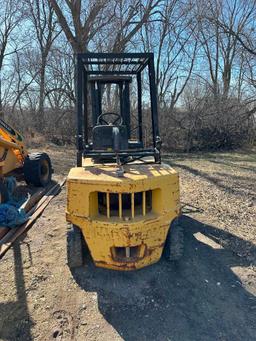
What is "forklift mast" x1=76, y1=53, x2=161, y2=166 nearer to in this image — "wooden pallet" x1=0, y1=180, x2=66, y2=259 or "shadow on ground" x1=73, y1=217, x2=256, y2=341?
"shadow on ground" x1=73, y1=217, x2=256, y2=341

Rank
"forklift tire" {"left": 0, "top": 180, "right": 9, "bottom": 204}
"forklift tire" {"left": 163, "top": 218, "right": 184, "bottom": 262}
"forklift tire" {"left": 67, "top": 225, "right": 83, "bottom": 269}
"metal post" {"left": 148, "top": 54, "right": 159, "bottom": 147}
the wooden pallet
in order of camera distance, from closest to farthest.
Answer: "forklift tire" {"left": 67, "top": 225, "right": 83, "bottom": 269} < "forklift tire" {"left": 163, "top": 218, "right": 184, "bottom": 262} < "metal post" {"left": 148, "top": 54, "right": 159, "bottom": 147} < the wooden pallet < "forklift tire" {"left": 0, "top": 180, "right": 9, "bottom": 204}

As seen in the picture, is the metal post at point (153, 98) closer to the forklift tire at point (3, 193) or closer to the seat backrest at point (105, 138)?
the seat backrest at point (105, 138)

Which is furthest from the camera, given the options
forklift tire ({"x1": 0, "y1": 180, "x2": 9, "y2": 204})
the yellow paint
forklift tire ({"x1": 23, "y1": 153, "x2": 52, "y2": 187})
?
forklift tire ({"x1": 23, "y1": 153, "x2": 52, "y2": 187})

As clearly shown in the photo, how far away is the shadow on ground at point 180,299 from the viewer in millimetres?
2598

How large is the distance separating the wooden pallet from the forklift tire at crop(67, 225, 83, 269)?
1.06m

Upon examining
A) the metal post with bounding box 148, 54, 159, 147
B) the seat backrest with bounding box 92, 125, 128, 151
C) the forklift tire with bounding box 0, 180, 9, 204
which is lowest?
the forklift tire with bounding box 0, 180, 9, 204

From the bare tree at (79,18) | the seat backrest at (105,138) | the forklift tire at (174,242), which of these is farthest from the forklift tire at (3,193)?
the bare tree at (79,18)

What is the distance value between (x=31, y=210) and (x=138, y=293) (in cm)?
310

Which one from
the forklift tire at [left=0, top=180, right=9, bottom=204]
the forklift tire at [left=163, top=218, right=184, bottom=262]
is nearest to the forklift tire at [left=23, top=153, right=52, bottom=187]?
the forklift tire at [left=0, top=180, right=9, bottom=204]

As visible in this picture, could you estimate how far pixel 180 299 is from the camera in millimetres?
3008

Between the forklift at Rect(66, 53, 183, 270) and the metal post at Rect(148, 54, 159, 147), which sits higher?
the metal post at Rect(148, 54, 159, 147)

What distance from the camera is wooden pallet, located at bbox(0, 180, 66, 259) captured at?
4254 millimetres

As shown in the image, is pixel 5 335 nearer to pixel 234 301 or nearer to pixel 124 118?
pixel 234 301

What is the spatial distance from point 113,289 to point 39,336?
85cm
